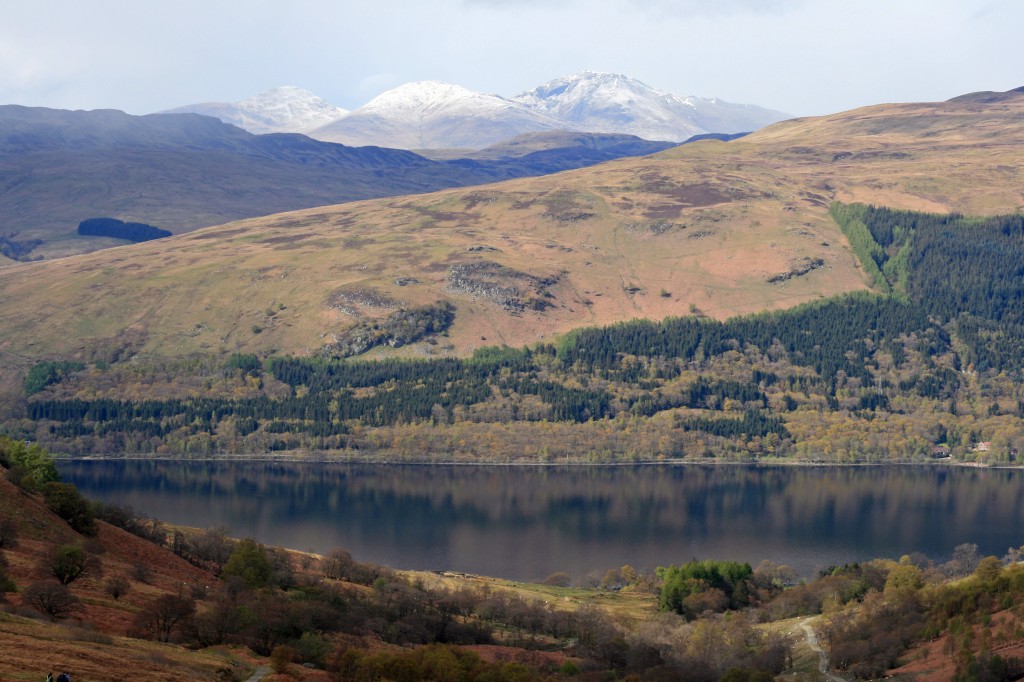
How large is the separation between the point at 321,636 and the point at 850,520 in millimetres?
123296

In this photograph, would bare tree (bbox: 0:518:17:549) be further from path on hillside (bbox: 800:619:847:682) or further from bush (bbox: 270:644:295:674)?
path on hillside (bbox: 800:619:847:682)

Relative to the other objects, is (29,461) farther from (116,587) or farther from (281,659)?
(281,659)

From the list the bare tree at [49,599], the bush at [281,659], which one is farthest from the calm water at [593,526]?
the bare tree at [49,599]

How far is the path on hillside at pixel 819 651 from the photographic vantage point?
254ft

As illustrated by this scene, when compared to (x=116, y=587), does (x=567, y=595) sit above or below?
below

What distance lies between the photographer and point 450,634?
3280 inches

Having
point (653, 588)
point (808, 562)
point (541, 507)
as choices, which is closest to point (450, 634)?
Result: point (653, 588)

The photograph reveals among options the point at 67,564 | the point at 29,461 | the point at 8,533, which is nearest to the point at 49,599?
the point at 67,564

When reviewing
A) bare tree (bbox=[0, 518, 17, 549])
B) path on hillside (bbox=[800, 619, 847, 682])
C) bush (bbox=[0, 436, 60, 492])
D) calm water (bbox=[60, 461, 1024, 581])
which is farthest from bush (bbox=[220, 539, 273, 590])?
calm water (bbox=[60, 461, 1024, 581])

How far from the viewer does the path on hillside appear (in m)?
77.6

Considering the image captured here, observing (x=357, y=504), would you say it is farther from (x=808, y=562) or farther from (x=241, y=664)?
(x=241, y=664)

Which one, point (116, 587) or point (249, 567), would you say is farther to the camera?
point (249, 567)

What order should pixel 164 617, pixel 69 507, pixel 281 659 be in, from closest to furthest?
1. pixel 281 659
2. pixel 164 617
3. pixel 69 507

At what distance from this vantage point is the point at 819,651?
86.3 metres
